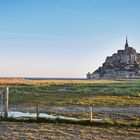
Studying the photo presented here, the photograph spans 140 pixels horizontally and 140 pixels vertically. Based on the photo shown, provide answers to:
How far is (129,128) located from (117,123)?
58.1 inches

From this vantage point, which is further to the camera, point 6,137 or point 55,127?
point 55,127

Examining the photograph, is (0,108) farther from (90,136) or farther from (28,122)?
(90,136)

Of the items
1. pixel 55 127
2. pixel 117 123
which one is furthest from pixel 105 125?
pixel 55 127

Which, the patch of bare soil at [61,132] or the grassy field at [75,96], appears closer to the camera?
the patch of bare soil at [61,132]

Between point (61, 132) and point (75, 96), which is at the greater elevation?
point (75, 96)

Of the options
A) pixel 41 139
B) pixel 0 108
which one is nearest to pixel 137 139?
pixel 41 139

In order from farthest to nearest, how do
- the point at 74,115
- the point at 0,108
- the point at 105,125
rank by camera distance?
the point at 74,115, the point at 0,108, the point at 105,125

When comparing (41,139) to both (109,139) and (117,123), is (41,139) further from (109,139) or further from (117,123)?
(117,123)

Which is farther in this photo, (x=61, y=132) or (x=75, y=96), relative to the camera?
(x=75, y=96)

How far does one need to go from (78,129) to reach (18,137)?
404cm

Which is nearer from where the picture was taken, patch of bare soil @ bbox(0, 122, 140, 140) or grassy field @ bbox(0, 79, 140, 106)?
patch of bare soil @ bbox(0, 122, 140, 140)

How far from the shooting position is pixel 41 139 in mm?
18594

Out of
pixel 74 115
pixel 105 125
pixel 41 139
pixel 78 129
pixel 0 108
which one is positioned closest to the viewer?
pixel 41 139

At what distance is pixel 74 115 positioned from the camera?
31.3 meters
